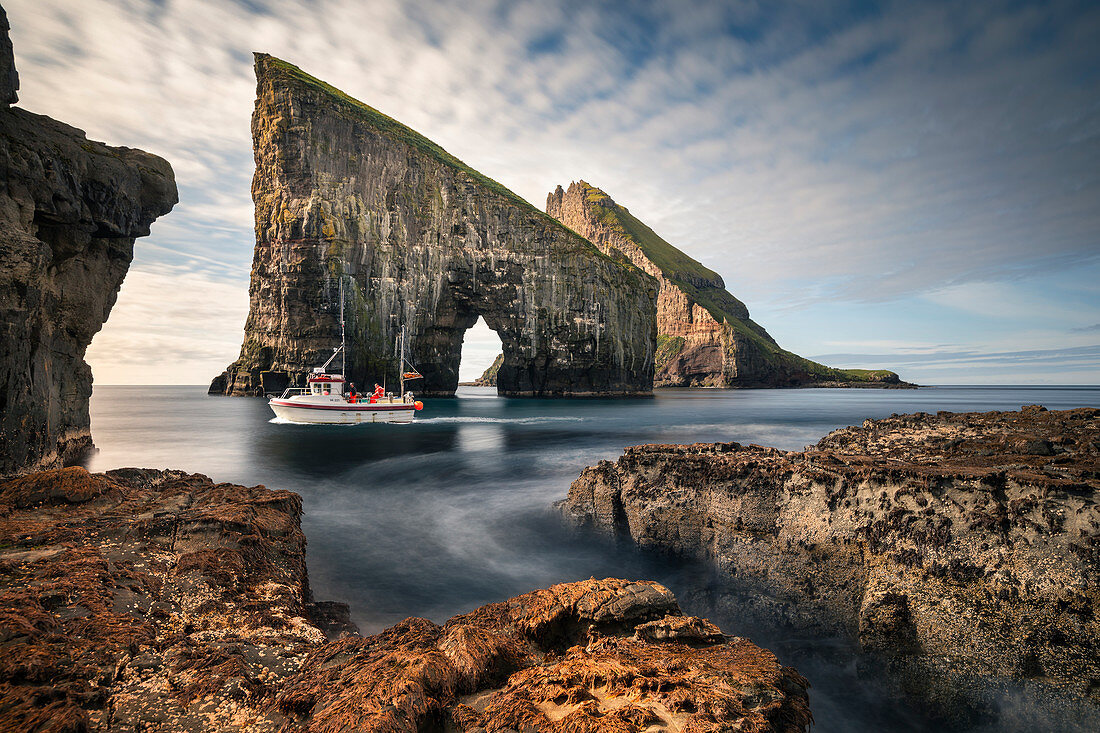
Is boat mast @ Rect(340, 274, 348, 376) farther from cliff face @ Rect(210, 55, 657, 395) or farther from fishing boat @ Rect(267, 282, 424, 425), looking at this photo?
fishing boat @ Rect(267, 282, 424, 425)

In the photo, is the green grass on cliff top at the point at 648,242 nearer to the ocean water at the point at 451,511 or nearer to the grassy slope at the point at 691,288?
the grassy slope at the point at 691,288

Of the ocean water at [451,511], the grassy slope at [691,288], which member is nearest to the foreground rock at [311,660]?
the ocean water at [451,511]

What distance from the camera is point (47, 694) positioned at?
297 centimetres

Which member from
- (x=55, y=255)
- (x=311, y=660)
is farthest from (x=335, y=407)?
(x=311, y=660)

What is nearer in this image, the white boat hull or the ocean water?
the ocean water

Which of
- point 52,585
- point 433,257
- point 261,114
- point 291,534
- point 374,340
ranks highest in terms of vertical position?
point 261,114

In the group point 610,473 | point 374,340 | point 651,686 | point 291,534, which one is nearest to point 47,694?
point 651,686

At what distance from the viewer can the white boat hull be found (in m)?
34.0

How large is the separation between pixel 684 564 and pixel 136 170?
1766 cm

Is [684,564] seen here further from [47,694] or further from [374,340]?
[374,340]

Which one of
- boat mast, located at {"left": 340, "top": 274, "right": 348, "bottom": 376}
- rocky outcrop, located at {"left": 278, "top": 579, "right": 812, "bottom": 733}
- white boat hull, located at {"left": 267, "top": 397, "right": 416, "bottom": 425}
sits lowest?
white boat hull, located at {"left": 267, "top": 397, "right": 416, "bottom": 425}

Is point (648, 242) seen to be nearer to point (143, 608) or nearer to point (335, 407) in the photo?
point (335, 407)

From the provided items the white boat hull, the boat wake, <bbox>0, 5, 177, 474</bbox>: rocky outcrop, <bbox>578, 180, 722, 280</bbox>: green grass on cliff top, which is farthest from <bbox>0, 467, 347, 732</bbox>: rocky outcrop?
<bbox>578, 180, 722, 280</bbox>: green grass on cliff top

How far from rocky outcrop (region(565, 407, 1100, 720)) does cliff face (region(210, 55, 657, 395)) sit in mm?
47475
